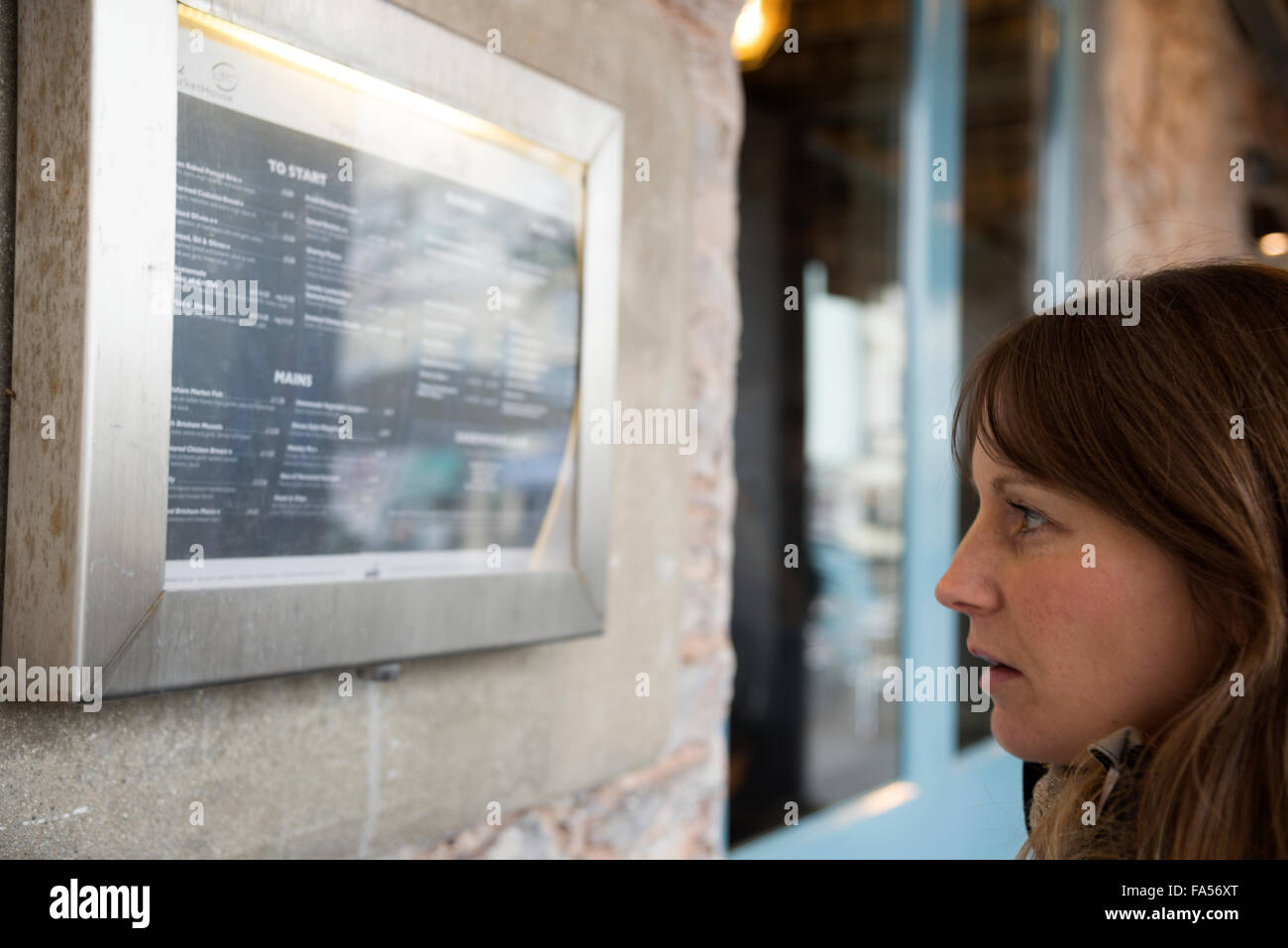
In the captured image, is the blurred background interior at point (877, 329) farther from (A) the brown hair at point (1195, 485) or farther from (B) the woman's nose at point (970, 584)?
(A) the brown hair at point (1195, 485)

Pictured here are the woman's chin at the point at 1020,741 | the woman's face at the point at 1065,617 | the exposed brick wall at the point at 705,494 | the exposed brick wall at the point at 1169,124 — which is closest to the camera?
the woman's face at the point at 1065,617

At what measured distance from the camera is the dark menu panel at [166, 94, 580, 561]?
1081 mm

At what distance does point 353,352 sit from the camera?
1.23 m

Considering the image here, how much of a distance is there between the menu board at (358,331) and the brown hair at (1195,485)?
663 millimetres

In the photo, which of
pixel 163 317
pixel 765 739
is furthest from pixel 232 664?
pixel 765 739

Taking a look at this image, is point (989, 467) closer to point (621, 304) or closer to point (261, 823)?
point (621, 304)

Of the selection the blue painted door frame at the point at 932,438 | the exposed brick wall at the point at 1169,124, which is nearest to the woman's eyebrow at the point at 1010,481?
the blue painted door frame at the point at 932,438

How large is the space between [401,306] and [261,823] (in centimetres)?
64

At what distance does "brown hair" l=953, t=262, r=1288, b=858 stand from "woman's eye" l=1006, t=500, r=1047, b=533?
0.06m

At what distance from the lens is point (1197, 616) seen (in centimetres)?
100

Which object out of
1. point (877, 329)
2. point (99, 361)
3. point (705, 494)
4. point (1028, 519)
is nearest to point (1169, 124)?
point (877, 329)

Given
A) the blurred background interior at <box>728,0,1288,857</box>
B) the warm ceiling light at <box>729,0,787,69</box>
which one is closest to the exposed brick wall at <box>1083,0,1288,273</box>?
the blurred background interior at <box>728,0,1288,857</box>

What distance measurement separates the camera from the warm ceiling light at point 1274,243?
5289 millimetres

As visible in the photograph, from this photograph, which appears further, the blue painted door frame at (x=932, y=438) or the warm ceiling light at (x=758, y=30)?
the blue painted door frame at (x=932, y=438)
